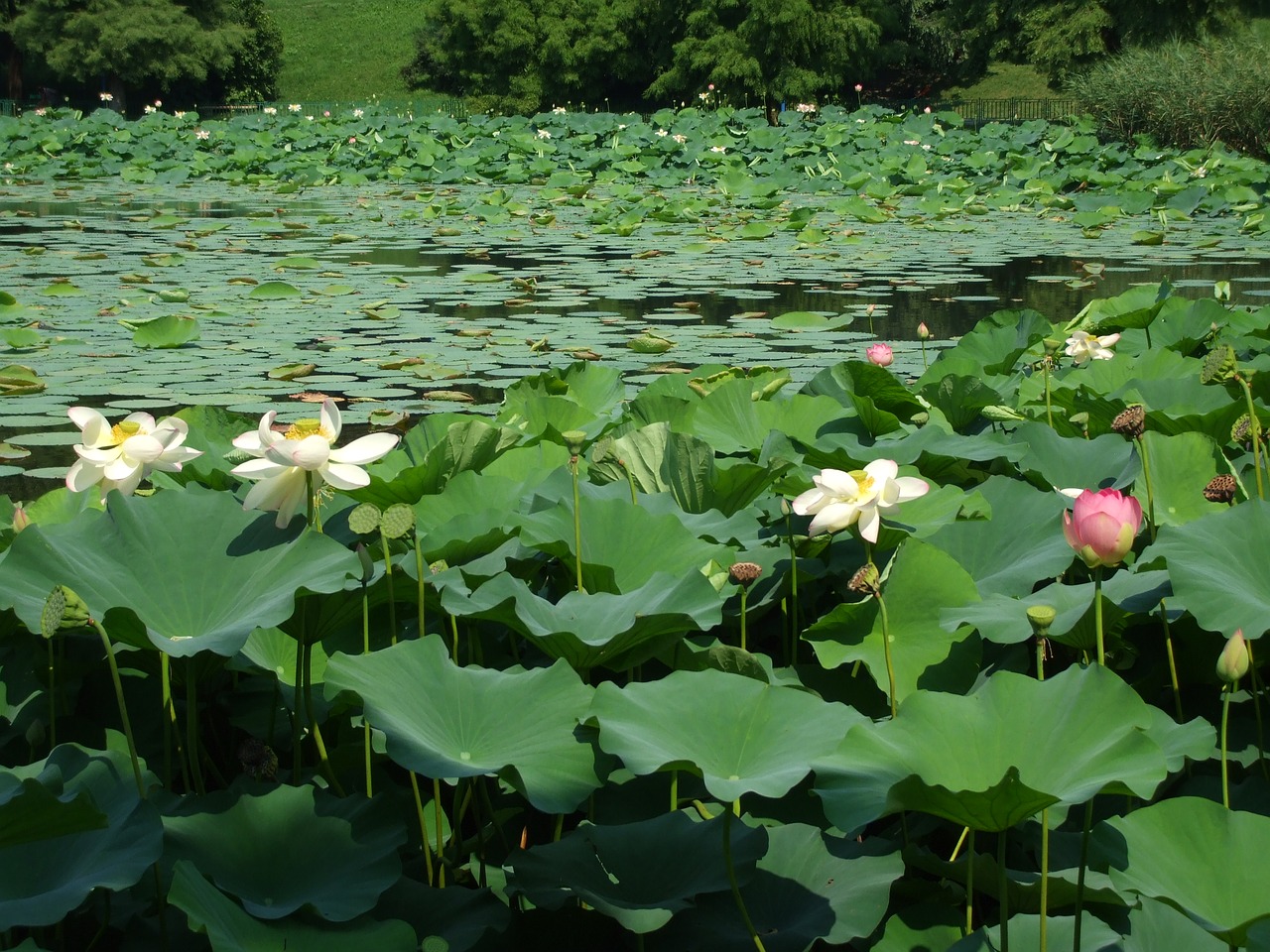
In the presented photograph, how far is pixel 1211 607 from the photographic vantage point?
1098 mm

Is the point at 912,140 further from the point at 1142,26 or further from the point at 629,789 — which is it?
the point at 629,789

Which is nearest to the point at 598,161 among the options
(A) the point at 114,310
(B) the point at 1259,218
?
(B) the point at 1259,218

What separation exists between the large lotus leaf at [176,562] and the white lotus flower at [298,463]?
0.07 ft

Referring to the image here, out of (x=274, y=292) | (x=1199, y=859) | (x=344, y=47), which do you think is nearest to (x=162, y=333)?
(x=274, y=292)

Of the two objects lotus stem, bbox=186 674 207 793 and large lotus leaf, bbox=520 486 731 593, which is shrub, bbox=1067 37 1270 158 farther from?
lotus stem, bbox=186 674 207 793

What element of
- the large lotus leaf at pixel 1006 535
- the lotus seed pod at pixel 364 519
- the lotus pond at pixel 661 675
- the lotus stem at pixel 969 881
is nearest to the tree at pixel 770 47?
the lotus pond at pixel 661 675

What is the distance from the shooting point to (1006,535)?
1.41m

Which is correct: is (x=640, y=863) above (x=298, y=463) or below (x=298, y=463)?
below

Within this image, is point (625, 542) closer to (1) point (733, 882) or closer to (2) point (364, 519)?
(2) point (364, 519)

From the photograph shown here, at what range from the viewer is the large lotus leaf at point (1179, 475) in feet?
5.09

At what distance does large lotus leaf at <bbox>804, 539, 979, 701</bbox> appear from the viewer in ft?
3.96

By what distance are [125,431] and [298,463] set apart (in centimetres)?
28

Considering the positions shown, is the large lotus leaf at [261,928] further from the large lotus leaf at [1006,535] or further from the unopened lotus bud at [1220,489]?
the unopened lotus bud at [1220,489]

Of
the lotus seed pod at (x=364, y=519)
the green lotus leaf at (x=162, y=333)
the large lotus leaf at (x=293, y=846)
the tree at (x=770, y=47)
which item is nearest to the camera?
the large lotus leaf at (x=293, y=846)
